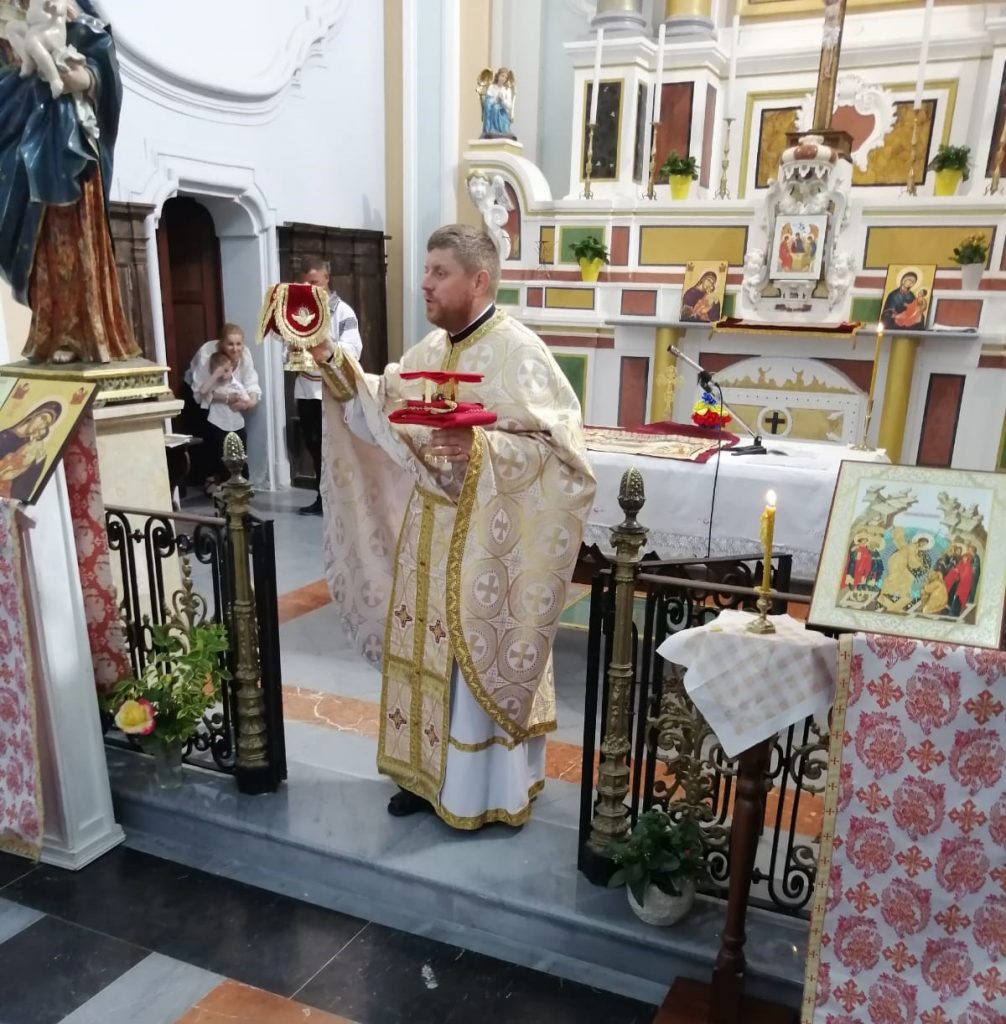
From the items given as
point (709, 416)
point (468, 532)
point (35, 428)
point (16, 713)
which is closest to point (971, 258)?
point (709, 416)

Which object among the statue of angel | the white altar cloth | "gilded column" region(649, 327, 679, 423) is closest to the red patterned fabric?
the white altar cloth

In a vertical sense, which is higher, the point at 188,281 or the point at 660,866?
the point at 188,281

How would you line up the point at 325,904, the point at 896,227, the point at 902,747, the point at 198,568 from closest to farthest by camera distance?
1. the point at 902,747
2. the point at 325,904
3. the point at 198,568
4. the point at 896,227

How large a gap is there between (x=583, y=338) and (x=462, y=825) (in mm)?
5504

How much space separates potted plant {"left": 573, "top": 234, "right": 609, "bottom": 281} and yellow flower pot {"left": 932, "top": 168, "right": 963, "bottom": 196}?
8.34 feet

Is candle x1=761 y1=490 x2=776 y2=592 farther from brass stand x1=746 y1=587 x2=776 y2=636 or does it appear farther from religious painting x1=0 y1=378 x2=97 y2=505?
religious painting x1=0 y1=378 x2=97 y2=505

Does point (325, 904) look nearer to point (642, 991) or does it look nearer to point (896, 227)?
point (642, 991)

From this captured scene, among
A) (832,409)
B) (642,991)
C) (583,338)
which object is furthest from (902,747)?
(583,338)

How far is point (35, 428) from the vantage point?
2908mm

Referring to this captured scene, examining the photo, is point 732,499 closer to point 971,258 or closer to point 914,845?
point 914,845

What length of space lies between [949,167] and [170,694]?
6.58m

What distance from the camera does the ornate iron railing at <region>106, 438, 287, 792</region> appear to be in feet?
9.88

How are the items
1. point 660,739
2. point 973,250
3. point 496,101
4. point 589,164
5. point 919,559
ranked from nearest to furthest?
point 919,559 → point 660,739 → point 973,250 → point 589,164 → point 496,101

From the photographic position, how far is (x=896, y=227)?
261 inches
